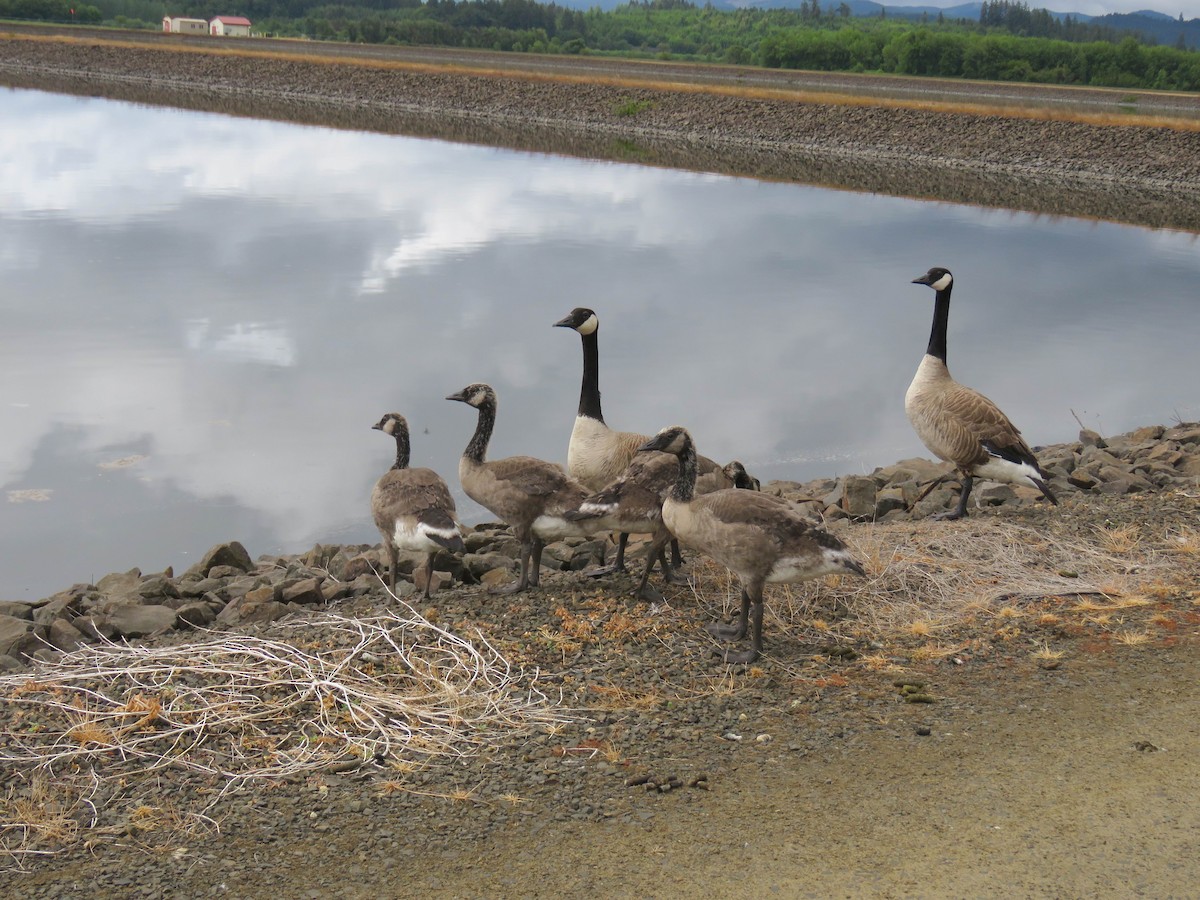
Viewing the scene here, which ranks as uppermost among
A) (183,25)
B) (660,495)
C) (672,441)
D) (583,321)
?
(183,25)

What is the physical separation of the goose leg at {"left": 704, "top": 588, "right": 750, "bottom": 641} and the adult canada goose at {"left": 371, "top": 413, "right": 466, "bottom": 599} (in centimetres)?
192

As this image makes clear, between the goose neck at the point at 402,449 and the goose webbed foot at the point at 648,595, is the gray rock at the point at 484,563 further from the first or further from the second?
the goose webbed foot at the point at 648,595

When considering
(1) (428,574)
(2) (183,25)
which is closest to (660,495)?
(1) (428,574)

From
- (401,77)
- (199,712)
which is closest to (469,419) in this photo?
(199,712)

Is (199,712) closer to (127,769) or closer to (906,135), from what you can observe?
(127,769)

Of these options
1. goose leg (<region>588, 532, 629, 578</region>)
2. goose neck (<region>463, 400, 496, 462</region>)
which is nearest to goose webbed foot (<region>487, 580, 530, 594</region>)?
goose leg (<region>588, 532, 629, 578</region>)

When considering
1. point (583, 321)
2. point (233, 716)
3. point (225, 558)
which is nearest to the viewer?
point (233, 716)

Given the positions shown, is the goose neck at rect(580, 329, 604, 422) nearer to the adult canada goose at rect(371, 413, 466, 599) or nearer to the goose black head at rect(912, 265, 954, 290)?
the adult canada goose at rect(371, 413, 466, 599)

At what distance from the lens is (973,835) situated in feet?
18.5

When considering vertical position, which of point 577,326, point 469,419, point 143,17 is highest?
point 143,17

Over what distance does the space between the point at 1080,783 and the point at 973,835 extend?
2.70ft

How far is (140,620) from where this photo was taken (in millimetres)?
8828

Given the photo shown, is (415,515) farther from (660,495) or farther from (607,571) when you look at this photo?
(660,495)

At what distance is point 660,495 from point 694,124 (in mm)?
48064
